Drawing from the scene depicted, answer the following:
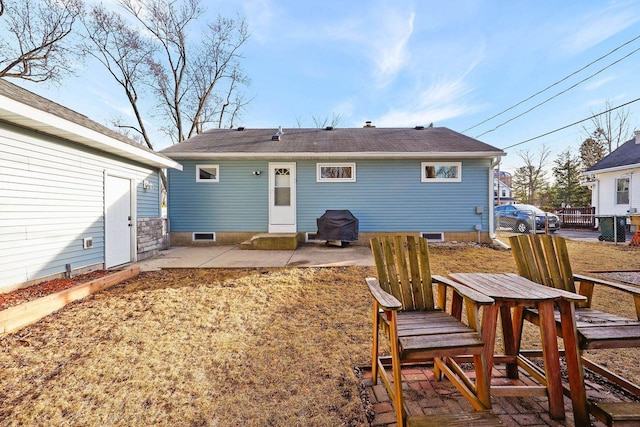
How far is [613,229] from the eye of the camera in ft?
28.3

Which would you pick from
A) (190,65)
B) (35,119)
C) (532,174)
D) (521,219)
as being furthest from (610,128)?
(35,119)

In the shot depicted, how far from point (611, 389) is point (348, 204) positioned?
266 inches

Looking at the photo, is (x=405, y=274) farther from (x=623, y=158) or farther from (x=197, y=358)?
(x=623, y=158)

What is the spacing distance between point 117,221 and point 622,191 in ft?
65.2

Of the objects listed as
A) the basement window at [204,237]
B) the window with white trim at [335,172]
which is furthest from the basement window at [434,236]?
the basement window at [204,237]

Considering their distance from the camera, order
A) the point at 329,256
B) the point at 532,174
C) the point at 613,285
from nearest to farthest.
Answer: the point at 613,285, the point at 329,256, the point at 532,174

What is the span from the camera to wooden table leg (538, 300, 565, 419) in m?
1.58

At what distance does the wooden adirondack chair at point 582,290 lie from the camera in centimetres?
159

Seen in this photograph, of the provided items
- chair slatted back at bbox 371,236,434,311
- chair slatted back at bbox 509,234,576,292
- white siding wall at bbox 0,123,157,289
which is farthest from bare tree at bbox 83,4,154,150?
chair slatted back at bbox 509,234,576,292

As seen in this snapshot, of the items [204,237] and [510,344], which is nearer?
[510,344]

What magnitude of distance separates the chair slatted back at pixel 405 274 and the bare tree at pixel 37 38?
16706mm

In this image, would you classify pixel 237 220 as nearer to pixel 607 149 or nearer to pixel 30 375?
pixel 30 375

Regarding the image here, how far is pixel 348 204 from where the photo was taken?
8.31m

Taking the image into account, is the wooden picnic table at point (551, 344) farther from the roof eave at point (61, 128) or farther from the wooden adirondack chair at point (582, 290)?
the roof eave at point (61, 128)
